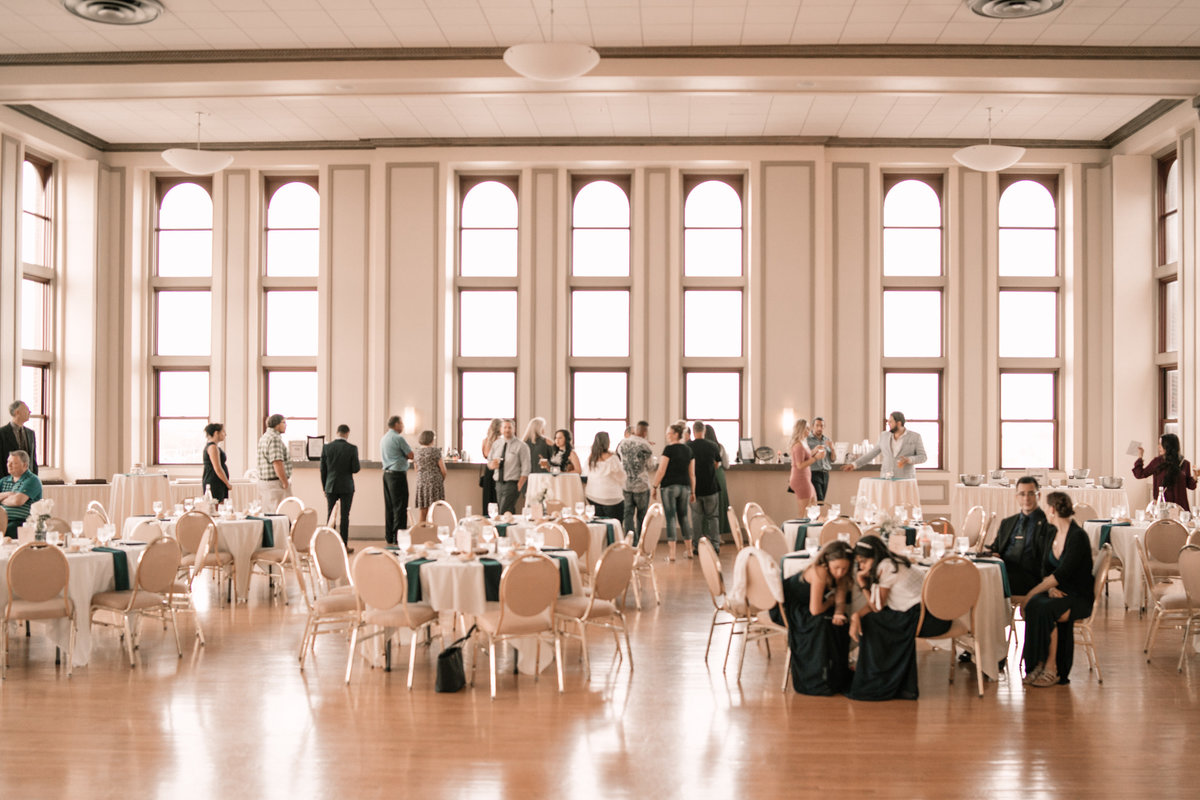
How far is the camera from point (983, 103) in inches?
533

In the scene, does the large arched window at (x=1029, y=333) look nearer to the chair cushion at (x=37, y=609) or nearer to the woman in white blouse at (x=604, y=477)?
the woman in white blouse at (x=604, y=477)

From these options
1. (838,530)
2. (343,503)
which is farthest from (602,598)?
(343,503)

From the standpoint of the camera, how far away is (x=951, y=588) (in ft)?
20.4

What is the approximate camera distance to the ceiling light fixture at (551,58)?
904cm

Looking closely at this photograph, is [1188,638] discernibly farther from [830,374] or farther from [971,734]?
[830,374]

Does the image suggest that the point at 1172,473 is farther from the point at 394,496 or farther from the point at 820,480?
the point at 394,496

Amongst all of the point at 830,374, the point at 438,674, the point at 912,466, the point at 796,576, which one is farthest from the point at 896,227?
the point at 438,674

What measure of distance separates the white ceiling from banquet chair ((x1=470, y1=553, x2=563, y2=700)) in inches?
258

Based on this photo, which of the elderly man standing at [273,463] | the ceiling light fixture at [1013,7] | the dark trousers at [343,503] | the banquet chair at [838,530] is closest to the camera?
the banquet chair at [838,530]

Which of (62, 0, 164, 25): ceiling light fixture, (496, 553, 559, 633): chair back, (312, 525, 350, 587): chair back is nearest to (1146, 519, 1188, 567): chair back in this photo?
(496, 553, 559, 633): chair back

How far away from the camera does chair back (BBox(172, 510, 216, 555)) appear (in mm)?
8969

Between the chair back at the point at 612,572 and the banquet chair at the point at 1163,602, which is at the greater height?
the chair back at the point at 612,572

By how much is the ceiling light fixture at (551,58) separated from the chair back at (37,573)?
536 cm

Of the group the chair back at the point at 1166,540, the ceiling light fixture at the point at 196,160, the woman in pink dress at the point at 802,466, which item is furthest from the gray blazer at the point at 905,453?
the ceiling light fixture at the point at 196,160
